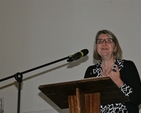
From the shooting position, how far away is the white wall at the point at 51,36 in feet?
12.0

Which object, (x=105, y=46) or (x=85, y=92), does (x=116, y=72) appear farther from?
(x=85, y=92)

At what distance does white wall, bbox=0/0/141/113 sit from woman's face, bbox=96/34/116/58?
2.55 feet

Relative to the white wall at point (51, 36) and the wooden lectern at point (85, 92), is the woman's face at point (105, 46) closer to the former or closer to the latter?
the wooden lectern at point (85, 92)

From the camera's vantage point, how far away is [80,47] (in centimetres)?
377

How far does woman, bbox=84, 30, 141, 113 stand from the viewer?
2.51m

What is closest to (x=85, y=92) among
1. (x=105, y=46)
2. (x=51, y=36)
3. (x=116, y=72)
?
(x=116, y=72)

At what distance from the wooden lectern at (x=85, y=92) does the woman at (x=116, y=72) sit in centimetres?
20

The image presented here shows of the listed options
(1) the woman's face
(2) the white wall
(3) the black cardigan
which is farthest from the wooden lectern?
(2) the white wall

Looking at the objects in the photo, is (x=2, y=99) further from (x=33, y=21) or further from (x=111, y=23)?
(x=111, y=23)

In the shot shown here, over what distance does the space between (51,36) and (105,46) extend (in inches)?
46.6

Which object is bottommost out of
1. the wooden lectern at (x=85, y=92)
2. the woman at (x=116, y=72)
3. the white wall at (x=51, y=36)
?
the wooden lectern at (x=85, y=92)

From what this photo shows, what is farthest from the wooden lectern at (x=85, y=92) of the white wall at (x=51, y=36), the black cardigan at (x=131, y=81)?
the white wall at (x=51, y=36)

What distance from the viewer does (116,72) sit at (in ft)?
8.58

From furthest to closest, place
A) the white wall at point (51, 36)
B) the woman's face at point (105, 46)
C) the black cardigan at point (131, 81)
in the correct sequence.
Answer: the white wall at point (51, 36)
the woman's face at point (105, 46)
the black cardigan at point (131, 81)
